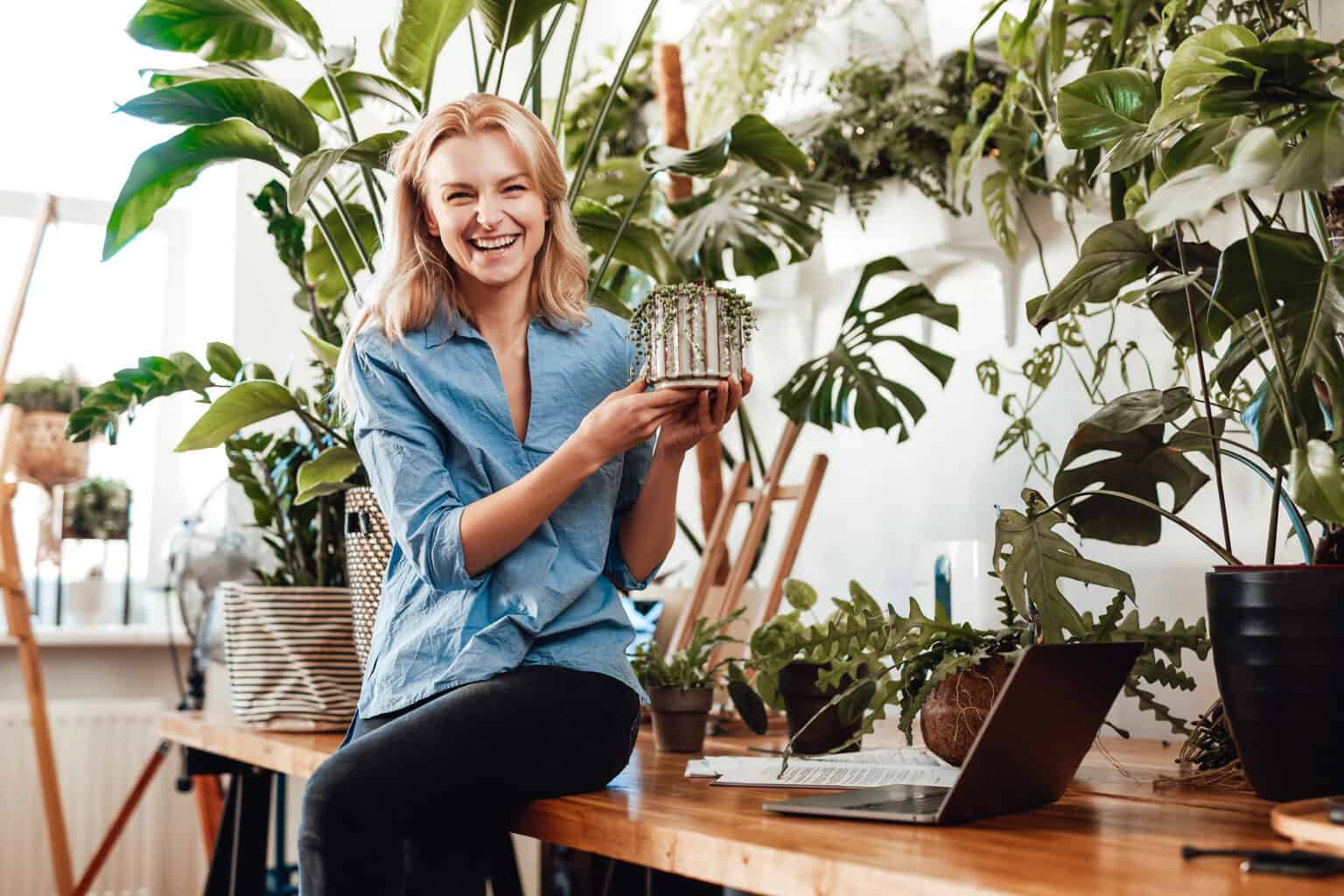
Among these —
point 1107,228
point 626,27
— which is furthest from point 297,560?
point 626,27

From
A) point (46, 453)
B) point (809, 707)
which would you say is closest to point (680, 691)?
point (809, 707)

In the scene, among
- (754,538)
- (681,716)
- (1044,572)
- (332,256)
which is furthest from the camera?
(754,538)

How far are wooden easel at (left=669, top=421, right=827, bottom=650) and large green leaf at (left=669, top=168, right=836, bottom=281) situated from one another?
281 millimetres

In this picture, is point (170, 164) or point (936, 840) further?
point (170, 164)

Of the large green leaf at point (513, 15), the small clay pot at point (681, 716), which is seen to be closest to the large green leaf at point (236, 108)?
the large green leaf at point (513, 15)

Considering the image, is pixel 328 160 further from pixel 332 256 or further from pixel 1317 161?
pixel 1317 161

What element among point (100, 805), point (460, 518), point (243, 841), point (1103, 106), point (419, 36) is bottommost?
point (100, 805)

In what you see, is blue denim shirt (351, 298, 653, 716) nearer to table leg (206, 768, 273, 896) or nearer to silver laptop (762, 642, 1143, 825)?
silver laptop (762, 642, 1143, 825)

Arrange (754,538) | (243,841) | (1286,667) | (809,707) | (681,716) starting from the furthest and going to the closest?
(754,538), (243,841), (681,716), (809,707), (1286,667)

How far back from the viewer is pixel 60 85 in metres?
3.37

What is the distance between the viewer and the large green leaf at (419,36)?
5.44 ft

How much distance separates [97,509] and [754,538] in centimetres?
190

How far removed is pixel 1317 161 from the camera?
2.71ft

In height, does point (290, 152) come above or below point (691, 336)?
A: above
